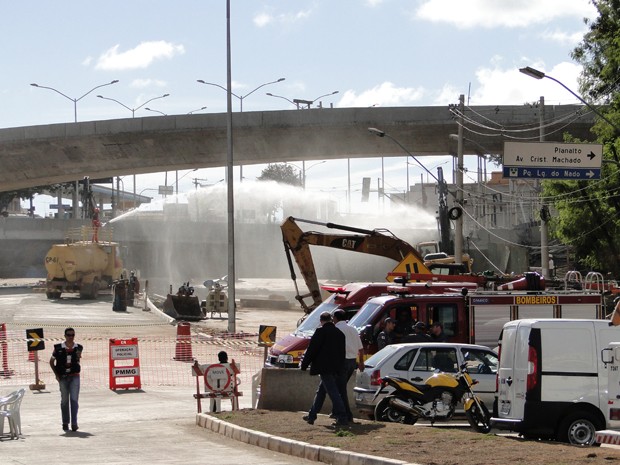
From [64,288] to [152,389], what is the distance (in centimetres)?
3860

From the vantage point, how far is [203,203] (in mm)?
86438

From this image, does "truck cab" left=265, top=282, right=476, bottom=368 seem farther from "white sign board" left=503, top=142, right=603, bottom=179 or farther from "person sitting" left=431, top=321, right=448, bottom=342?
"white sign board" left=503, top=142, right=603, bottom=179

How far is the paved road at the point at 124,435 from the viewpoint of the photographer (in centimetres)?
1362

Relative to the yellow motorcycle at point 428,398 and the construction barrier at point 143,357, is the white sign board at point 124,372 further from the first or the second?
the yellow motorcycle at point 428,398

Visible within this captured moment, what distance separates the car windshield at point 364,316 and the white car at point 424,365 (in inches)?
118

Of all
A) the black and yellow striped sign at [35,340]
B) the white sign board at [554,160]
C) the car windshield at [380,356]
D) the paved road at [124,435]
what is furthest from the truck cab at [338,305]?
the white sign board at [554,160]

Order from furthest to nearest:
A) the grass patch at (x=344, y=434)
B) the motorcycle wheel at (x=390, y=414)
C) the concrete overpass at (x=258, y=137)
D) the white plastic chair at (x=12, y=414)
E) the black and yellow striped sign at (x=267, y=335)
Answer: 1. the concrete overpass at (x=258, y=137)
2. the black and yellow striped sign at (x=267, y=335)
3. the white plastic chair at (x=12, y=414)
4. the motorcycle wheel at (x=390, y=414)
5. the grass patch at (x=344, y=434)

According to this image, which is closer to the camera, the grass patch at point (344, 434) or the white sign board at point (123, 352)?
the grass patch at point (344, 434)

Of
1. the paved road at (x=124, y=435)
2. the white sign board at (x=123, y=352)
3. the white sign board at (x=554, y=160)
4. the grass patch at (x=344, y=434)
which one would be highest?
the white sign board at (x=554, y=160)

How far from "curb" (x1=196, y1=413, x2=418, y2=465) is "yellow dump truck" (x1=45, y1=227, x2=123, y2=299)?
45.3 m

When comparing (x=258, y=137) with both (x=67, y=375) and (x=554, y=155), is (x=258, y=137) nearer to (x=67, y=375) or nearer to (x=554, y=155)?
(x=554, y=155)

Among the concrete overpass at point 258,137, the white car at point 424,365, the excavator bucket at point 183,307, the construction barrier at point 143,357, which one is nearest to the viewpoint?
the white car at point 424,365

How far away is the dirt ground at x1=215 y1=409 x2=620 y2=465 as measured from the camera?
36.8 ft

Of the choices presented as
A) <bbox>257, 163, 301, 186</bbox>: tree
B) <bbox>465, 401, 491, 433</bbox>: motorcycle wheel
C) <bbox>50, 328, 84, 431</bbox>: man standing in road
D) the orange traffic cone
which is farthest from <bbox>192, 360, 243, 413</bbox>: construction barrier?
<bbox>257, 163, 301, 186</bbox>: tree
